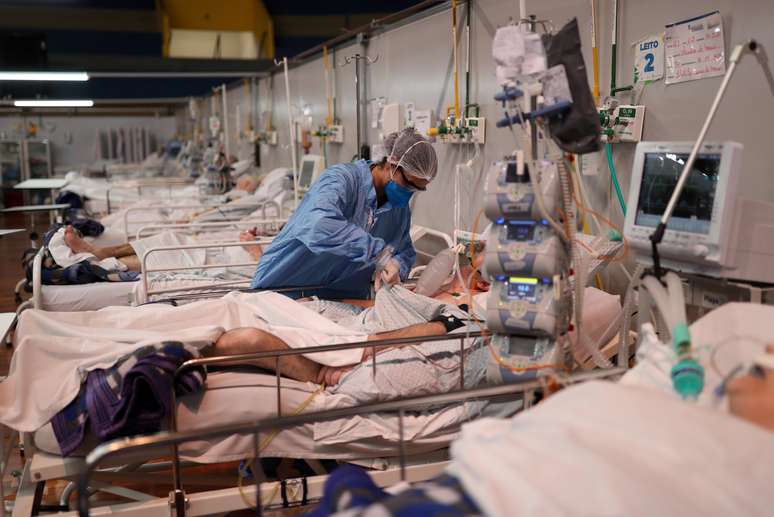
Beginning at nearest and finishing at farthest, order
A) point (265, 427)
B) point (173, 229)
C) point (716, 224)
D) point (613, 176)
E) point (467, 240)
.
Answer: point (265, 427) → point (716, 224) → point (613, 176) → point (467, 240) → point (173, 229)

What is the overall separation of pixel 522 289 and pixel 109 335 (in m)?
1.53

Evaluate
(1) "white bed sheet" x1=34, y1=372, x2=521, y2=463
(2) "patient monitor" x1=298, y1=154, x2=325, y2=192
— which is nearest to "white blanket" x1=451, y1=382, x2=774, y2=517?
(1) "white bed sheet" x1=34, y1=372, x2=521, y2=463

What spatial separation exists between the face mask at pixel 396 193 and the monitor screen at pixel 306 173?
2955 mm

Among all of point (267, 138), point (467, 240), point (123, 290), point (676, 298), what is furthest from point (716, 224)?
point (267, 138)

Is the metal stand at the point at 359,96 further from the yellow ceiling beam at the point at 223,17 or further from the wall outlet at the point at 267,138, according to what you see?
the yellow ceiling beam at the point at 223,17

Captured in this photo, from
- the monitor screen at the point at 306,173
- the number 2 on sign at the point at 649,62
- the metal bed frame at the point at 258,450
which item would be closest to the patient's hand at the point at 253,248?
the monitor screen at the point at 306,173

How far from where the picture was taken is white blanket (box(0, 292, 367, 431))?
8.00 feet

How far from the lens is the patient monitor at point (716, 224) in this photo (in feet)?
6.51

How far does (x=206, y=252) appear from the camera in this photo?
17.3ft

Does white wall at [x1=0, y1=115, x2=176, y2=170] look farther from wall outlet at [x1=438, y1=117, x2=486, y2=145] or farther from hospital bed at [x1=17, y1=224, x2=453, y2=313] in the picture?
wall outlet at [x1=438, y1=117, x2=486, y2=145]

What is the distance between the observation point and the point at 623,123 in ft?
9.61

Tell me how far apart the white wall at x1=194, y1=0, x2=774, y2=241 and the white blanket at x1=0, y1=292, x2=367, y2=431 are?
1.42 m

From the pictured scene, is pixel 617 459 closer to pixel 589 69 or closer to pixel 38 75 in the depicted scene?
pixel 589 69

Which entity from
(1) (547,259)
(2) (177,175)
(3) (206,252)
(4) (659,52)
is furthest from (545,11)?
(2) (177,175)
